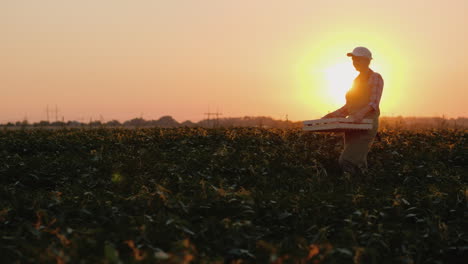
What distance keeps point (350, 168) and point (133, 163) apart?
4.39 m

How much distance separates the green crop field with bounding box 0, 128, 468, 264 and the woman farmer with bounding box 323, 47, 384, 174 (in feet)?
1.57

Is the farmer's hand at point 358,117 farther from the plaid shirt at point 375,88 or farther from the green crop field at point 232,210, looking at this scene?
the green crop field at point 232,210

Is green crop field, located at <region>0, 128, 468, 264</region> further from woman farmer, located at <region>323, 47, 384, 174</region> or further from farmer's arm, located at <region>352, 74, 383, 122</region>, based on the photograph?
farmer's arm, located at <region>352, 74, 383, 122</region>

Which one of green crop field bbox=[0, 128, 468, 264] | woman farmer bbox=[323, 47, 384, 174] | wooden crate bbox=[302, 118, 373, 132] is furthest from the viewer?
woman farmer bbox=[323, 47, 384, 174]

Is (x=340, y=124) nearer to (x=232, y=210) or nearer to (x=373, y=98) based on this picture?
(x=373, y=98)

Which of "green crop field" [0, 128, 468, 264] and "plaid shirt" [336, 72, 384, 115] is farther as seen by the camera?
"plaid shirt" [336, 72, 384, 115]

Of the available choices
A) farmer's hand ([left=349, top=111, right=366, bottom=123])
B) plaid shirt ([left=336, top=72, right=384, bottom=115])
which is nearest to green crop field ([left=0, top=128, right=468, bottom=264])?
farmer's hand ([left=349, top=111, right=366, bottom=123])

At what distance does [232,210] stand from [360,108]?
14.1 ft

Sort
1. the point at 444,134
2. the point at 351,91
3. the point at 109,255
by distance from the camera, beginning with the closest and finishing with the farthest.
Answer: the point at 109,255 → the point at 351,91 → the point at 444,134

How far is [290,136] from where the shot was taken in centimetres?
1558

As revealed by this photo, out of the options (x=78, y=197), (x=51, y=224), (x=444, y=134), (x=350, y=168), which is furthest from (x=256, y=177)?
(x=444, y=134)

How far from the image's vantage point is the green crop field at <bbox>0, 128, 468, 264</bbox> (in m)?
5.18

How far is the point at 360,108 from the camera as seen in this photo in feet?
33.0

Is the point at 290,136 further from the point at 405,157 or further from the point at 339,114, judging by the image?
the point at 339,114
